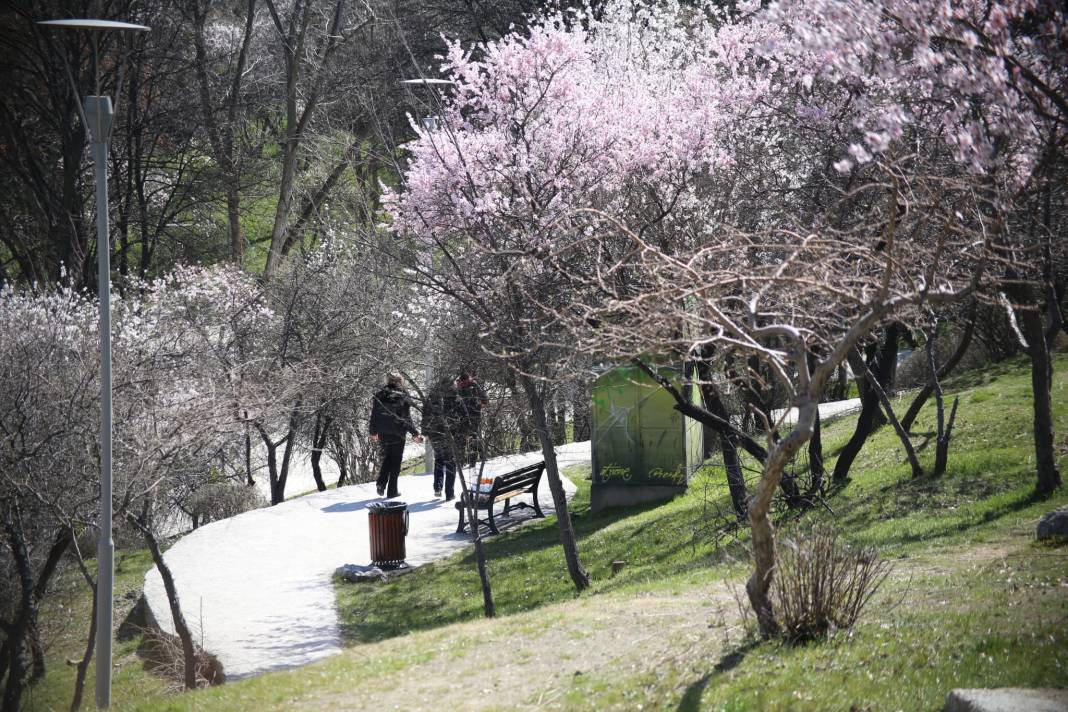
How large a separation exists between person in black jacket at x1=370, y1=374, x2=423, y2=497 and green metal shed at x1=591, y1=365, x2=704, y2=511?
265 cm

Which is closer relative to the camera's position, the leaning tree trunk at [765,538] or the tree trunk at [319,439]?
→ the leaning tree trunk at [765,538]

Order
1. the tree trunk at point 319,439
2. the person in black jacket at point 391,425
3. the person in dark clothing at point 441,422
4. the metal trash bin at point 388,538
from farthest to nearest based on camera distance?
the tree trunk at point 319,439 → the person in black jacket at point 391,425 → the person in dark clothing at point 441,422 → the metal trash bin at point 388,538

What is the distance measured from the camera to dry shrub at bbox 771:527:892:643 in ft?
20.2

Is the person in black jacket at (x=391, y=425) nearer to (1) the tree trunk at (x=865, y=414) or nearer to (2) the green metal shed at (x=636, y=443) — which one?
(2) the green metal shed at (x=636, y=443)

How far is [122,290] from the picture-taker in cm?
2295

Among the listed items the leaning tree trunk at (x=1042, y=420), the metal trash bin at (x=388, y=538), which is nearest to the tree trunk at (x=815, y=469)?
the leaning tree trunk at (x=1042, y=420)

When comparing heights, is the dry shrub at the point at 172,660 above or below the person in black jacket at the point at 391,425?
below

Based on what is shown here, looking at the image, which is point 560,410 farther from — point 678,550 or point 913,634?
point 913,634

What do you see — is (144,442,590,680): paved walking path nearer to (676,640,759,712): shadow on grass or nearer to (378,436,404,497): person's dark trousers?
(378,436,404,497): person's dark trousers

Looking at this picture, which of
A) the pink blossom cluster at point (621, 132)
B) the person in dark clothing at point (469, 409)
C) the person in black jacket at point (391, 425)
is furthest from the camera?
the person in black jacket at point (391, 425)

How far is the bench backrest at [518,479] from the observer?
14.5 meters

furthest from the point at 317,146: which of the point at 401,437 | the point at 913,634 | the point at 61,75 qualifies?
the point at 913,634

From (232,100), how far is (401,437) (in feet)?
46.0

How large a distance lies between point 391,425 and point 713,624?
9736 millimetres
